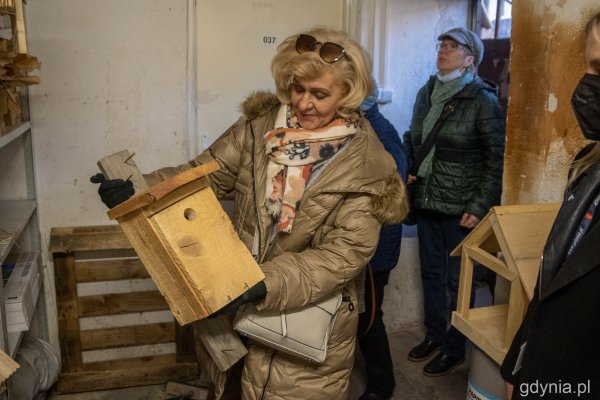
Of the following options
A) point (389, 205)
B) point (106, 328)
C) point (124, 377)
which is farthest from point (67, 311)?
point (389, 205)

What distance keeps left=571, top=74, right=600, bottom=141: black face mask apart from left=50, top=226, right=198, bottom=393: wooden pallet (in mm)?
2041

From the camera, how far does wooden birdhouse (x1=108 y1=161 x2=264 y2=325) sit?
130cm

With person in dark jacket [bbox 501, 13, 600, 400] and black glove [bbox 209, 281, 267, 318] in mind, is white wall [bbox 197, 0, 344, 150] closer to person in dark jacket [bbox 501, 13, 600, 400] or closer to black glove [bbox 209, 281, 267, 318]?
black glove [bbox 209, 281, 267, 318]

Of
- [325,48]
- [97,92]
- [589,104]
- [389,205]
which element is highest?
[325,48]

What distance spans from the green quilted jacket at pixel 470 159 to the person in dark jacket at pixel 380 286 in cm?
35

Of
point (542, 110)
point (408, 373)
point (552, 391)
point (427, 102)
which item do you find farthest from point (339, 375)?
point (427, 102)

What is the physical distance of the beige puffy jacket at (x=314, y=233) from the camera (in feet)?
5.20

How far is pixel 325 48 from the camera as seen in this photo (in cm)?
165

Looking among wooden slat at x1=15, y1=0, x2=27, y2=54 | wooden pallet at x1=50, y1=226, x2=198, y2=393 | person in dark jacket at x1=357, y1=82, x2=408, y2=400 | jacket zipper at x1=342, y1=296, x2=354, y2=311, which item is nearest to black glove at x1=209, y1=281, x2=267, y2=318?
jacket zipper at x1=342, y1=296, x2=354, y2=311

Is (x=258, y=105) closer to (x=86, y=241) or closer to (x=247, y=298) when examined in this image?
(x=247, y=298)

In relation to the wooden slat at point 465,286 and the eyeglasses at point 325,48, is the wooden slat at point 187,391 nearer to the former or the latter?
the wooden slat at point 465,286

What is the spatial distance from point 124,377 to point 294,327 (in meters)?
1.57

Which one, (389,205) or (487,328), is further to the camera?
(487,328)

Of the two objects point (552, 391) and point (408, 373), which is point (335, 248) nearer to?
point (552, 391)
